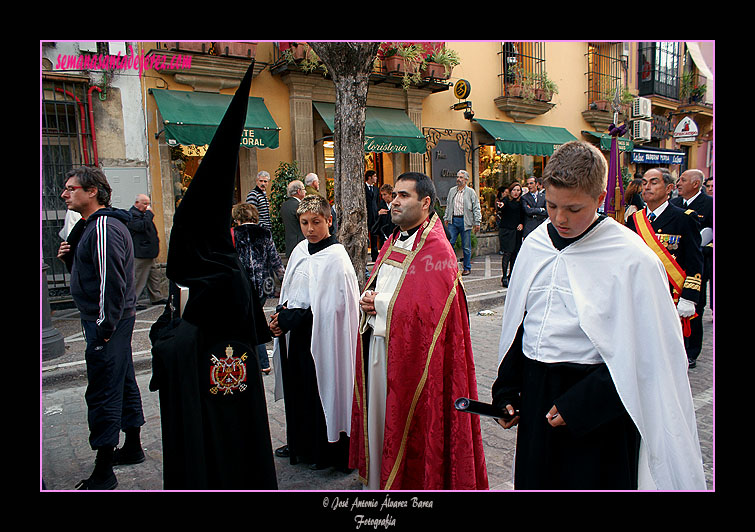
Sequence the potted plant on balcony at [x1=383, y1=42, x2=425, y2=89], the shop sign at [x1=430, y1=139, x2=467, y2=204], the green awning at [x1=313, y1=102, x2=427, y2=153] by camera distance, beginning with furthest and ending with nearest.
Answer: the shop sign at [x1=430, y1=139, x2=467, y2=204]
the potted plant on balcony at [x1=383, y1=42, x2=425, y2=89]
the green awning at [x1=313, y1=102, x2=427, y2=153]

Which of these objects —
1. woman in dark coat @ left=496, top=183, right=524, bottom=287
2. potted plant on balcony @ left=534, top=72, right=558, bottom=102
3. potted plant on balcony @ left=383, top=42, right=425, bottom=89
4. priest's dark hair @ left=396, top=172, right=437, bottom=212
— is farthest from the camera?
potted plant on balcony @ left=534, top=72, right=558, bottom=102

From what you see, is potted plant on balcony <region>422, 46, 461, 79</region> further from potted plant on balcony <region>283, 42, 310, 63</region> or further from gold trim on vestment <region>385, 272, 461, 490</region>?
gold trim on vestment <region>385, 272, 461, 490</region>

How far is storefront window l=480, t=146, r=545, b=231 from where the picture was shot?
1683cm

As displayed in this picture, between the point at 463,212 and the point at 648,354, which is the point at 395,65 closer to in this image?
the point at 463,212

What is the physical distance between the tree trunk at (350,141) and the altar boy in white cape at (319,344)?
12.2 feet

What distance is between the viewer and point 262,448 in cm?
258

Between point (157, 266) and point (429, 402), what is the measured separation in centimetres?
874

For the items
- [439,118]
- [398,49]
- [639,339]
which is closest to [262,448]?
[639,339]

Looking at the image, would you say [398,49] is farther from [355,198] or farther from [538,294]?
[538,294]

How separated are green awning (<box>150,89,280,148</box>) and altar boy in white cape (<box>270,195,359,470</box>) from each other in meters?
7.35

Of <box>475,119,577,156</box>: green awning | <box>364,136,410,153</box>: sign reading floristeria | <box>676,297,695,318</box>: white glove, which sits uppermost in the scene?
<box>475,119,577,156</box>: green awning

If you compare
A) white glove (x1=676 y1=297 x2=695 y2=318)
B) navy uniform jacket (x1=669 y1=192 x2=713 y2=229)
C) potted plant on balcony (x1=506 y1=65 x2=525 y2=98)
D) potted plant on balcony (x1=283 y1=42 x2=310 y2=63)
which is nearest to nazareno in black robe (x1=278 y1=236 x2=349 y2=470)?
white glove (x1=676 y1=297 x2=695 y2=318)

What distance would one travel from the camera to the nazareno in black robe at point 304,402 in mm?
3893

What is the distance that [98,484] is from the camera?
3574 millimetres
